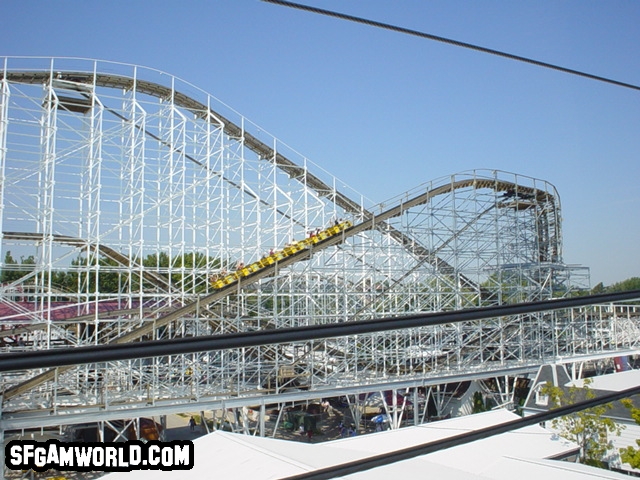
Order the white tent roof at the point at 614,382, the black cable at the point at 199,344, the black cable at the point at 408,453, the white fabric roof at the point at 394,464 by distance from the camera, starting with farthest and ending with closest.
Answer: the white tent roof at the point at 614,382, the white fabric roof at the point at 394,464, the black cable at the point at 408,453, the black cable at the point at 199,344

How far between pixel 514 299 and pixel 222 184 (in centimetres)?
734

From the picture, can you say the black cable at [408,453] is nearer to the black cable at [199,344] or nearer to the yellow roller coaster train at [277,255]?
the black cable at [199,344]

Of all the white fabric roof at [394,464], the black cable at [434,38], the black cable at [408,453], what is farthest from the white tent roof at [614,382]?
the black cable at [408,453]

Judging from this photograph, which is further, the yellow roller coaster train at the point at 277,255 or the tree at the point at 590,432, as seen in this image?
the yellow roller coaster train at the point at 277,255

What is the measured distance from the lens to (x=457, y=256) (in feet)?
42.4

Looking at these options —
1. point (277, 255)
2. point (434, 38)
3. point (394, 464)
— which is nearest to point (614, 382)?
point (277, 255)

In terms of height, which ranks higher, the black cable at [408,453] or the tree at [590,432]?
the black cable at [408,453]

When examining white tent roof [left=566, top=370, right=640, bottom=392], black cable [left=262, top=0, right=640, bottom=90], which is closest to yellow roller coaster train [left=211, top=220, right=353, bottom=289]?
white tent roof [left=566, top=370, right=640, bottom=392]

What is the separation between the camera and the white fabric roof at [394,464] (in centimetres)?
402

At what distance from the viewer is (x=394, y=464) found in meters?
4.24

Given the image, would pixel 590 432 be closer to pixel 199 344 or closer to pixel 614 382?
pixel 614 382

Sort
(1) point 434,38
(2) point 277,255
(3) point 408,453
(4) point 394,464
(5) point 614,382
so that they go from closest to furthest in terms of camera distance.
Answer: (3) point 408,453, (1) point 434,38, (4) point 394,464, (5) point 614,382, (2) point 277,255

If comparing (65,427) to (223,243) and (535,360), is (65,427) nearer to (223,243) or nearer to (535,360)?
(223,243)

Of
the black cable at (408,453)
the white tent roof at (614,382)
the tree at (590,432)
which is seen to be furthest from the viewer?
the white tent roof at (614,382)
